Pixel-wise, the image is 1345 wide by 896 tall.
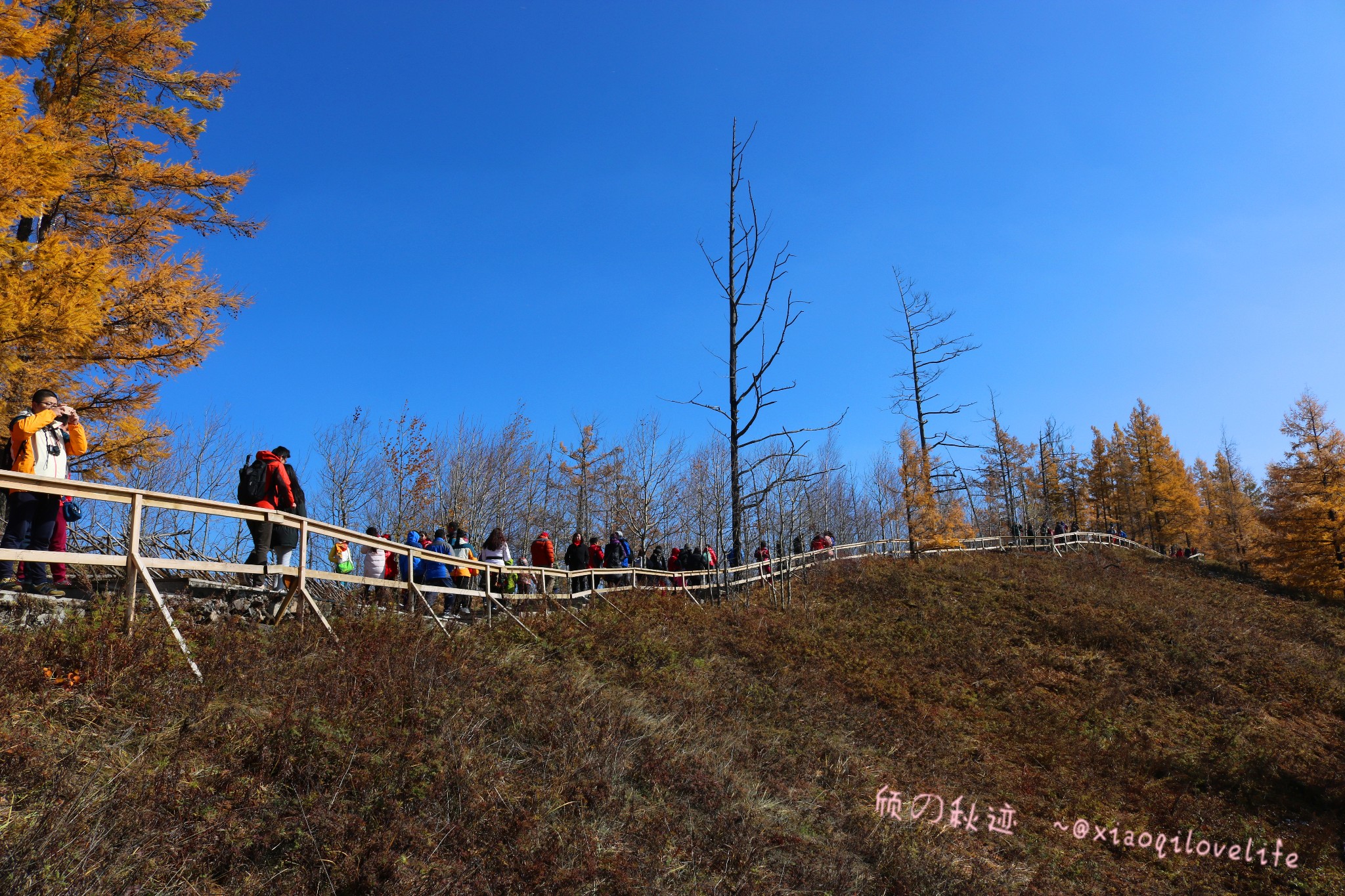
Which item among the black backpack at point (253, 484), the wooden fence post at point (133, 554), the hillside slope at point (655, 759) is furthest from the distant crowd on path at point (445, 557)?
the wooden fence post at point (133, 554)

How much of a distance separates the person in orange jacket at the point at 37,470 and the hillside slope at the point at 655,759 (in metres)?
1.79

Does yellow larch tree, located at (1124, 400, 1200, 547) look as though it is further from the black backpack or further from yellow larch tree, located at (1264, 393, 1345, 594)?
the black backpack

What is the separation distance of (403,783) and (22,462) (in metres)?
5.22

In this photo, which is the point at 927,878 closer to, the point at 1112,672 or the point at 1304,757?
the point at 1304,757

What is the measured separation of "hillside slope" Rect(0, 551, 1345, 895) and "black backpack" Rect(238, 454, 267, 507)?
7.45 feet

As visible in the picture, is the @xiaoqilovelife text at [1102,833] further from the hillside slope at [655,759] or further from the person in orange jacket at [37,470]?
the person in orange jacket at [37,470]

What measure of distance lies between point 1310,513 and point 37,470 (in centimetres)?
4062

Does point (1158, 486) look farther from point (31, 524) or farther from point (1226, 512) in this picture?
point (31, 524)

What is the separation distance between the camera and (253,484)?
344 inches

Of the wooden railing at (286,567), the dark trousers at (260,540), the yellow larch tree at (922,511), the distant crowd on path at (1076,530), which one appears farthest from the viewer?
the distant crowd on path at (1076,530)

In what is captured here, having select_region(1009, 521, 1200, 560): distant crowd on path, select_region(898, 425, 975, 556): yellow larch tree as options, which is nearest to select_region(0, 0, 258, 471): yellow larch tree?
select_region(898, 425, 975, 556): yellow larch tree

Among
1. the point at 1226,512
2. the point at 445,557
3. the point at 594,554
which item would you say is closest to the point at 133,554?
the point at 445,557

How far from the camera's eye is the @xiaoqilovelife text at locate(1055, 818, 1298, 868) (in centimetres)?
905

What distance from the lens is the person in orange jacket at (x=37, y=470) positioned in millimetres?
6418
